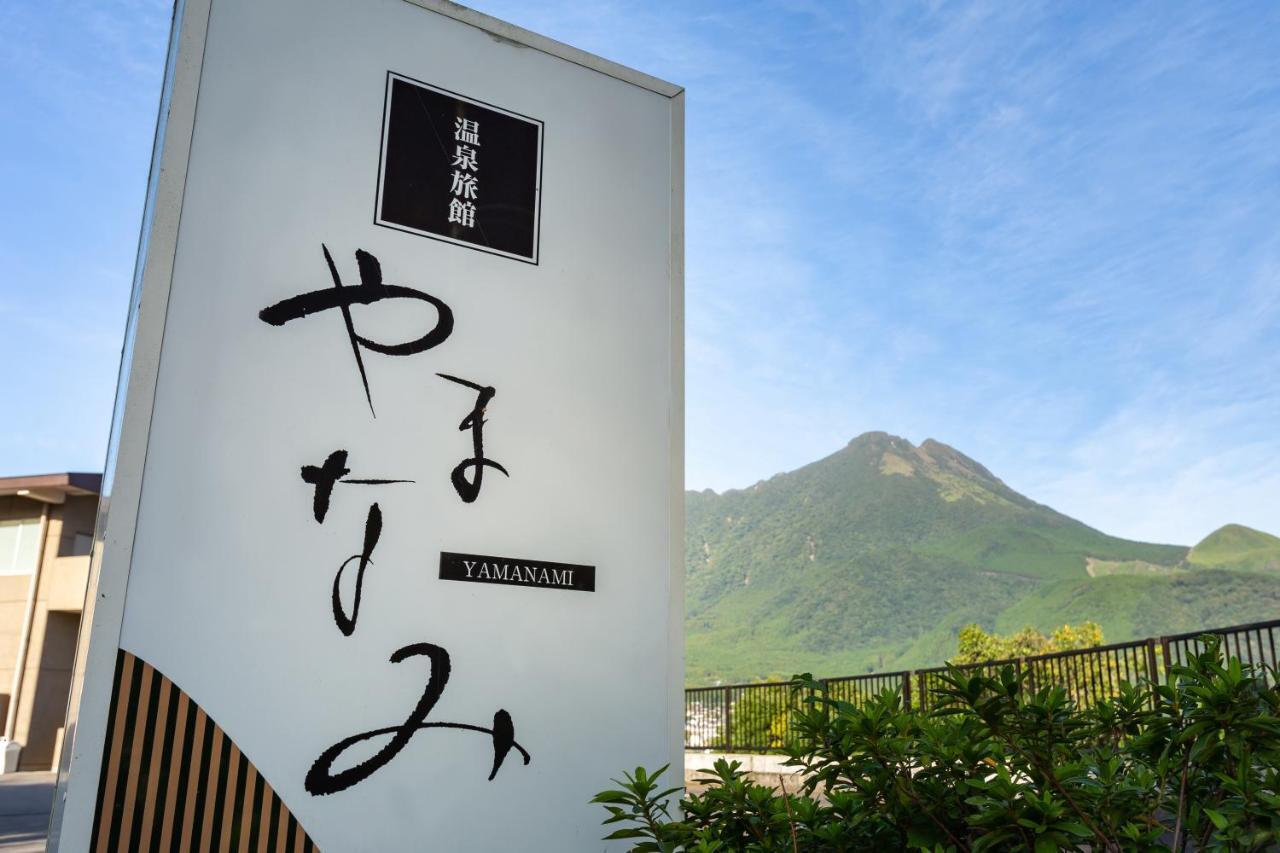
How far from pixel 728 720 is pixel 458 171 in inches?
360

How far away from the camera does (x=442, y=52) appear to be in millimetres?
3326

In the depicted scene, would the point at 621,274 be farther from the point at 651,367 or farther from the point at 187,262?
the point at 187,262

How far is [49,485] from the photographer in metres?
15.8

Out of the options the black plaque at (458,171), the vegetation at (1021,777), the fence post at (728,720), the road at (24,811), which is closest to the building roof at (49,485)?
Answer: the road at (24,811)

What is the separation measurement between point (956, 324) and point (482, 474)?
11580 cm

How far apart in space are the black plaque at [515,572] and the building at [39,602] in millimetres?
15031

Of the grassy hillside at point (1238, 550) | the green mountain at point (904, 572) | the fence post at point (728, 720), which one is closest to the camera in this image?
the fence post at point (728, 720)

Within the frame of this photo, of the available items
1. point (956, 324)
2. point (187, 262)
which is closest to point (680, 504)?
point (187, 262)

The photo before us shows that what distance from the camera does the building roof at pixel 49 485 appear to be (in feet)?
51.6

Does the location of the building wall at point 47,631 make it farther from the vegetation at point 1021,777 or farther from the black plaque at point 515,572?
the vegetation at point 1021,777

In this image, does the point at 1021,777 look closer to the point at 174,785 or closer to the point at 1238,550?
the point at 174,785

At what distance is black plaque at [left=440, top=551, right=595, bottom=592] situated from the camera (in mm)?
2947

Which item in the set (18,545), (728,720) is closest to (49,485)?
(18,545)

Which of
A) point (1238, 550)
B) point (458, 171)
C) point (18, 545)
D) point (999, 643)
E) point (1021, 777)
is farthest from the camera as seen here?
point (1238, 550)
